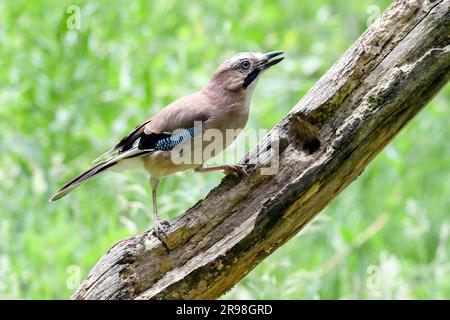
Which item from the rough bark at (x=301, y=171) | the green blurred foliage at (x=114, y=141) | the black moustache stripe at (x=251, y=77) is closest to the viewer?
the rough bark at (x=301, y=171)

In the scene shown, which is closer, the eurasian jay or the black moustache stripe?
the eurasian jay

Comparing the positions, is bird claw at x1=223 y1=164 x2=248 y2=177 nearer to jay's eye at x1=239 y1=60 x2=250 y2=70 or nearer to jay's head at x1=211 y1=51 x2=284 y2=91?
jay's head at x1=211 y1=51 x2=284 y2=91

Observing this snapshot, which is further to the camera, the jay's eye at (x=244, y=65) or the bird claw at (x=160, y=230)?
the jay's eye at (x=244, y=65)

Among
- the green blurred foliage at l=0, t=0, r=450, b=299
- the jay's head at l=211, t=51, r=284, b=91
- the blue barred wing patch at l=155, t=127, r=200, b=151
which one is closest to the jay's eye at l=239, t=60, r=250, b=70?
the jay's head at l=211, t=51, r=284, b=91

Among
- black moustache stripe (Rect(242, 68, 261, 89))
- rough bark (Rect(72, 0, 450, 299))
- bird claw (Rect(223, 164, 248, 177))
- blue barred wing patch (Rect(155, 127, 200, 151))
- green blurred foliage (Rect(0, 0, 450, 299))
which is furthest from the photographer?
green blurred foliage (Rect(0, 0, 450, 299))

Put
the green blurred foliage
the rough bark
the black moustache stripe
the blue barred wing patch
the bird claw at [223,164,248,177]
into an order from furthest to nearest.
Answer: the green blurred foliage < the black moustache stripe < the blue barred wing patch < the bird claw at [223,164,248,177] < the rough bark

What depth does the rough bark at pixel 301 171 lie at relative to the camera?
4.99 metres

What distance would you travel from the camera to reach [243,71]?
615cm

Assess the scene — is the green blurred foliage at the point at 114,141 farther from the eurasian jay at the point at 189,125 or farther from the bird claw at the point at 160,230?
the bird claw at the point at 160,230

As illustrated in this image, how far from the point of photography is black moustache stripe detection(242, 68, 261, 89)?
6094mm

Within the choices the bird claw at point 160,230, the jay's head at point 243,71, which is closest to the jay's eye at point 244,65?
the jay's head at point 243,71

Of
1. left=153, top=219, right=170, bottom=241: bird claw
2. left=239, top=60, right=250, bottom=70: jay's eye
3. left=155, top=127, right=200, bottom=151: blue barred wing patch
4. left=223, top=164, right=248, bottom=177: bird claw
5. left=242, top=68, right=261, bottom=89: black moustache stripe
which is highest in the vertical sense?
left=239, top=60, right=250, bottom=70: jay's eye

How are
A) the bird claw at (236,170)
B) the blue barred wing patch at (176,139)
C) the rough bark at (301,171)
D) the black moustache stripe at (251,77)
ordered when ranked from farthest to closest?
1. the black moustache stripe at (251,77)
2. the blue barred wing patch at (176,139)
3. the bird claw at (236,170)
4. the rough bark at (301,171)

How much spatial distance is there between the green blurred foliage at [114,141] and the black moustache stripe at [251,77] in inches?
47.5
